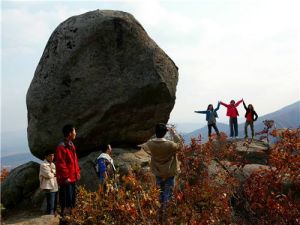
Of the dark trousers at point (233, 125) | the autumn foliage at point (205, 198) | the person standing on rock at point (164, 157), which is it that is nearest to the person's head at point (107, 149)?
the autumn foliage at point (205, 198)

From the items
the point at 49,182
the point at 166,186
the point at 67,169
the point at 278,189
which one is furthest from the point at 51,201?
the point at 278,189

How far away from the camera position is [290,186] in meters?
14.8

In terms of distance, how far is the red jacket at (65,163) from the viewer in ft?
35.8

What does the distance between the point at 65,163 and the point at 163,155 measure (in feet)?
8.95

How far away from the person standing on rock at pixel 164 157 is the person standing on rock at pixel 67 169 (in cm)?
218

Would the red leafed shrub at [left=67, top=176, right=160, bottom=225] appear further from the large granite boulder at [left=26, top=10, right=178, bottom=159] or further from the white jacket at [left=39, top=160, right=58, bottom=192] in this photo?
the large granite boulder at [left=26, top=10, right=178, bottom=159]

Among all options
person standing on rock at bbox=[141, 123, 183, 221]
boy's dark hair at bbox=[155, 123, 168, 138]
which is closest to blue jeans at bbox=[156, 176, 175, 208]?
person standing on rock at bbox=[141, 123, 183, 221]

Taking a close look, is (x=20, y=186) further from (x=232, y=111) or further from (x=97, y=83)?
(x=232, y=111)

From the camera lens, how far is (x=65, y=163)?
10977 mm

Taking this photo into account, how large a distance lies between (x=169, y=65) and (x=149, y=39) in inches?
60.6

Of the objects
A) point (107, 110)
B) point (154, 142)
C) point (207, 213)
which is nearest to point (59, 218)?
point (154, 142)

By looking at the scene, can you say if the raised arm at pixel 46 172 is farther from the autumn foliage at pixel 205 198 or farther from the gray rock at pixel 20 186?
the gray rock at pixel 20 186

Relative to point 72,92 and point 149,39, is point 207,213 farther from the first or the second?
point 149,39

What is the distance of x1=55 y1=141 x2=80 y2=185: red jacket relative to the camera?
1090 cm
